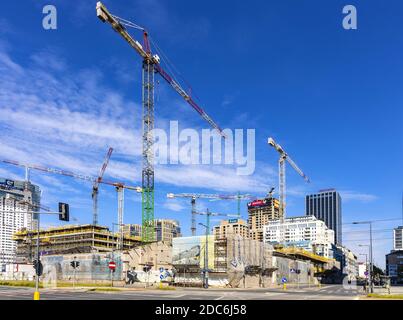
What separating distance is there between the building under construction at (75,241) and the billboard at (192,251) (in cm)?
7089

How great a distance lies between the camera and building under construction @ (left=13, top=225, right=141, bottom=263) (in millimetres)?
165125

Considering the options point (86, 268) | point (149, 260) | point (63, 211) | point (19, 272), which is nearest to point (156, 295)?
point (63, 211)

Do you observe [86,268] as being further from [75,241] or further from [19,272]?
[75,241]

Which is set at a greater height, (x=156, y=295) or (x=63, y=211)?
(x=63, y=211)

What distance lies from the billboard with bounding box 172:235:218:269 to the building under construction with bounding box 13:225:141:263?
7089 centimetres

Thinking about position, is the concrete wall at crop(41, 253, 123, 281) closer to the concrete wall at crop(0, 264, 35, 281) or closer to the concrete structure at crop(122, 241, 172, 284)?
the concrete structure at crop(122, 241, 172, 284)

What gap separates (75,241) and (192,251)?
92660 mm

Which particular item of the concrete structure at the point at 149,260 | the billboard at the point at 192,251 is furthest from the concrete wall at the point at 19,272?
the billboard at the point at 192,251

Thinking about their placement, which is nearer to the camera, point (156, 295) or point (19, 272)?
point (156, 295)

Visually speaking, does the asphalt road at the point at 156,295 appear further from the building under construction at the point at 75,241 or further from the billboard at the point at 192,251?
the building under construction at the point at 75,241

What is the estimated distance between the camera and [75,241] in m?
170

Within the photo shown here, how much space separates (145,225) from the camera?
130 meters
